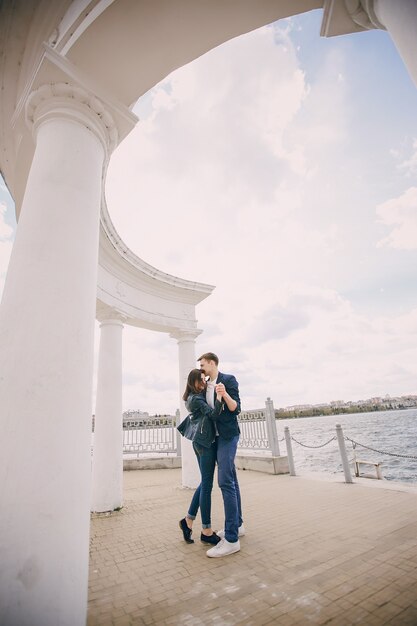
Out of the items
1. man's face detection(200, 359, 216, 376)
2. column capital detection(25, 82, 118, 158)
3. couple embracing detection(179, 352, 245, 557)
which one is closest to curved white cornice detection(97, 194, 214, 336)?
column capital detection(25, 82, 118, 158)

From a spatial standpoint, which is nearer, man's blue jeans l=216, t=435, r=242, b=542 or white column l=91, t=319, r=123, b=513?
man's blue jeans l=216, t=435, r=242, b=542

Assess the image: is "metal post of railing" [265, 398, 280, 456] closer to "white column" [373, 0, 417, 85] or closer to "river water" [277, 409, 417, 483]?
"river water" [277, 409, 417, 483]

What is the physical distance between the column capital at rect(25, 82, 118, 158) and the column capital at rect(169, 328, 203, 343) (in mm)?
6321

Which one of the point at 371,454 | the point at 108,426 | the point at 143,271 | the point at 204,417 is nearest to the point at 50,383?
the point at 204,417

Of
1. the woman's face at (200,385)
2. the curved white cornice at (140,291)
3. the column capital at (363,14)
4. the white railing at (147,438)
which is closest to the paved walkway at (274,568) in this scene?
the woman's face at (200,385)

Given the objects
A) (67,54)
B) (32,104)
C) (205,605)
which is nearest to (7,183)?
(32,104)

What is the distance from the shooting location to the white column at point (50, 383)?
1.57 meters

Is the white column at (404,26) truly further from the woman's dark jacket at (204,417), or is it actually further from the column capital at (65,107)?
the woman's dark jacket at (204,417)

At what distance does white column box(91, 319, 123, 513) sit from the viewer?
20.7 feet

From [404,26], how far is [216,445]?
4419mm

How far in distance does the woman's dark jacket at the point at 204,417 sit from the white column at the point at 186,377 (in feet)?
13.3

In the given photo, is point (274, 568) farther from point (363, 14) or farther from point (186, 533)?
point (363, 14)

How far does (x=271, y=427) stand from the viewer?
10047mm

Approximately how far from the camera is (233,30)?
9.51ft
